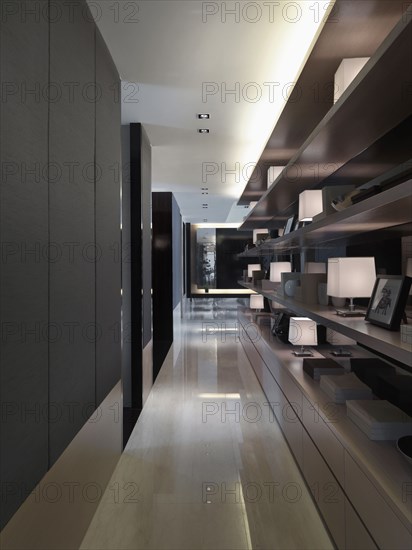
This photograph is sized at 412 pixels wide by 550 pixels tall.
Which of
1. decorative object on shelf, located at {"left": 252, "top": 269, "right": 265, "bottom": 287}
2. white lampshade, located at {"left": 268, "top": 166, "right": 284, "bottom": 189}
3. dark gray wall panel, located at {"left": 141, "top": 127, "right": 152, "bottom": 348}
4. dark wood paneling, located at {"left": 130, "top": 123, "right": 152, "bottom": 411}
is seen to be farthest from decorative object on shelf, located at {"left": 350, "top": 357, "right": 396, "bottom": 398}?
decorative object on shelf, located at {"left": 252, "top": 269, "right": 265, "bottom": 287}

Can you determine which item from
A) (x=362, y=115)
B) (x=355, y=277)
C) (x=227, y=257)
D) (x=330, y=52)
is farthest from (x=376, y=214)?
(x=227, y=257)

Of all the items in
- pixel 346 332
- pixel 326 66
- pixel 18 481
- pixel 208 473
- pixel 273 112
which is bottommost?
pixel 208 473

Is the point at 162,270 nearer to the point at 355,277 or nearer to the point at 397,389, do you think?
the point at 355,277

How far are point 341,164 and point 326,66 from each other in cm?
64

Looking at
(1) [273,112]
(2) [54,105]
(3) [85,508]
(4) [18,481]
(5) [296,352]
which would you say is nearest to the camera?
(4) [18,481]

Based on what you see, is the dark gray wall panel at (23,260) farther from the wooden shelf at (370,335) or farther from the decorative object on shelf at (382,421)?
the decorative object on shelf at (382,421)

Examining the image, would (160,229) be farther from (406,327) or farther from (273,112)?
(406,327)

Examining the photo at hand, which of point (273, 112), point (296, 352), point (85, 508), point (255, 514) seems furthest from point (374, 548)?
point (273, 112)

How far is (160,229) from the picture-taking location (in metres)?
7.72

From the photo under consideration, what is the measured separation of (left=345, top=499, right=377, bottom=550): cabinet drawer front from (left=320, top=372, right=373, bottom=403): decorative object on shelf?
0.61 metres

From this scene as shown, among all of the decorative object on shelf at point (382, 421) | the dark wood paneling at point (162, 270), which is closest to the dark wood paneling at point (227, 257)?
the dark wood paneling at point (162, 270)

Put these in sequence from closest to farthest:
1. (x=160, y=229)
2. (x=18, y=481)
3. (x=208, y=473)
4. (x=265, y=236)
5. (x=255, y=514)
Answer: (x=18, y=481), (x=255, y=514), (x=208, y=473), (x=265, y=236), (x=160, y=229)

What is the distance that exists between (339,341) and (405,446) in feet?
6.68

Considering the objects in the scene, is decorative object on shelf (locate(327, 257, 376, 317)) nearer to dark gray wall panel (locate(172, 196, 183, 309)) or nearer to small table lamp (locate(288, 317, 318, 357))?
small table lamp (locate(288, 317, 318, 357))
